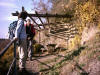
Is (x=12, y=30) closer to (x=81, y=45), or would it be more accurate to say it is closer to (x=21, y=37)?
(x=21, y=37)


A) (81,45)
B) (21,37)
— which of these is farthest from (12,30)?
(81,45)

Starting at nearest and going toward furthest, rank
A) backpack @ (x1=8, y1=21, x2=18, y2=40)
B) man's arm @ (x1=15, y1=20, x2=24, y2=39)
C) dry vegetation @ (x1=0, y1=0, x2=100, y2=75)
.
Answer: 1. dry vegetation @ (x1=0, y1=0, x2=100, y2=75)
2. man's arm @ (x1=15, y1=20, x2=24, y2=39)
3. backpack @ (x1=8, y1=21, x2=18, y2=40)

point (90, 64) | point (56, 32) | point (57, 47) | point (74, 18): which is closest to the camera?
point (90, 64)

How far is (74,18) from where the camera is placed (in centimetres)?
1364

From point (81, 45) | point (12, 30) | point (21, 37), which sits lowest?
point (81, 45)

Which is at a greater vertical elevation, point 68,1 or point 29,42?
point 68,1

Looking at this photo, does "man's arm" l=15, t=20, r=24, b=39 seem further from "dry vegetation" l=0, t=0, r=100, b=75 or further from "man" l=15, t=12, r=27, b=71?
"dry vegetation" l=0, t=0, r=100, b=75

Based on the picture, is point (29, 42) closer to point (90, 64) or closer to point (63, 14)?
point (63, 14)

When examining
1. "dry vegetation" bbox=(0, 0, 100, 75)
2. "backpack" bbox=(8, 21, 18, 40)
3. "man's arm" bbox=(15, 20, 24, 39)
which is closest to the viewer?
"dry vegetation" bbox=(0, 0, 100, 75)

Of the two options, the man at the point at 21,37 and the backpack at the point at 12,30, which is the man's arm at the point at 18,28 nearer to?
the man at the point at 21,37

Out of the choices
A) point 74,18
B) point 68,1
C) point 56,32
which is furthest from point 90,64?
point 56,32

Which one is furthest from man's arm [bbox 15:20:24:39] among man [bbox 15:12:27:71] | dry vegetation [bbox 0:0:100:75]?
dry vegetation [bbox 0:0:100:75]

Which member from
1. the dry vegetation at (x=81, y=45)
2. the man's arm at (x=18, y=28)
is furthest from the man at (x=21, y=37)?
the dry vegetation at (x=81, y=45)

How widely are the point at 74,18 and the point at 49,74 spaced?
21.6ft
